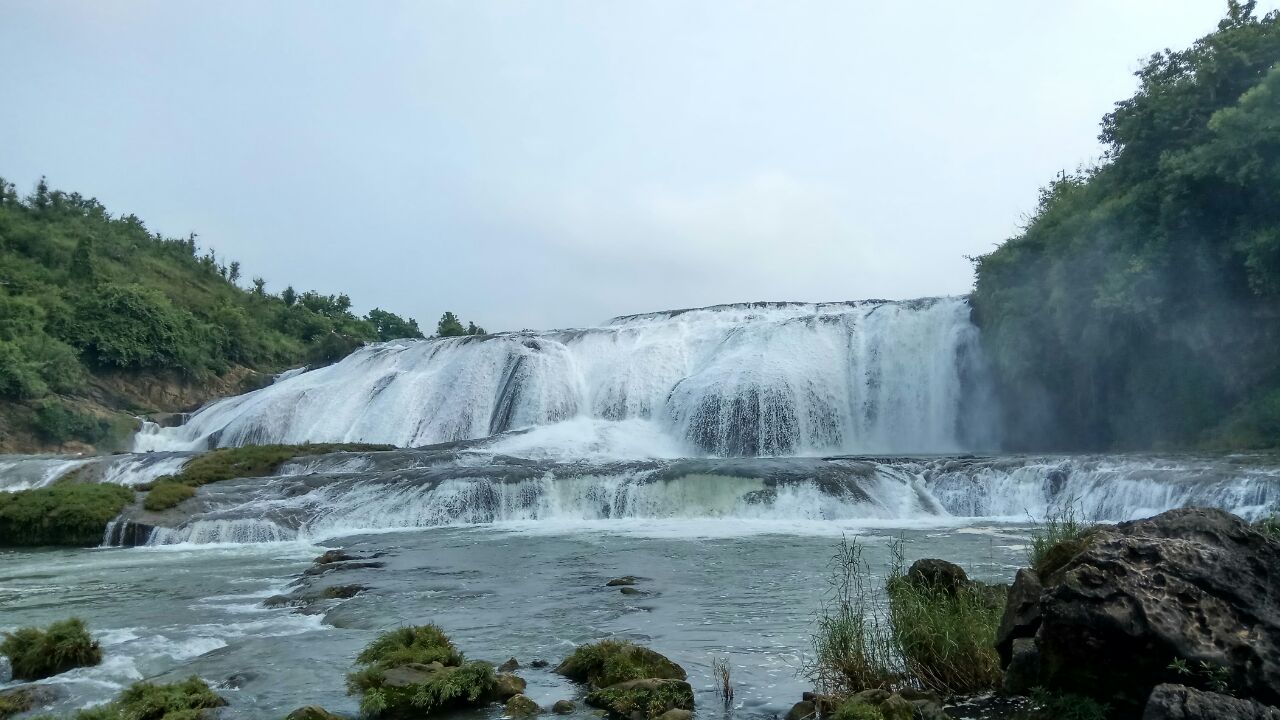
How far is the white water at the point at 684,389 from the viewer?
105ft

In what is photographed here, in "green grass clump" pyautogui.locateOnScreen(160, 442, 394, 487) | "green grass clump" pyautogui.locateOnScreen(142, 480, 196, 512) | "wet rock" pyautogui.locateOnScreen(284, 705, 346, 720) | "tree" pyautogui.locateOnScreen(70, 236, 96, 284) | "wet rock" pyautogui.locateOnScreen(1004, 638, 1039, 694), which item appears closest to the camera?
"wet rock" pyautogui.locateOnScreen(1004, 638, 1039, 694)

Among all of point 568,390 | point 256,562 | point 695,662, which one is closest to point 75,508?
point 256,562

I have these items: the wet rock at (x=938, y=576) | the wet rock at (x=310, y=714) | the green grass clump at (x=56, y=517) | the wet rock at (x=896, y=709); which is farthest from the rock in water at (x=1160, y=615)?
the green grass clump at (x=56, y=517)

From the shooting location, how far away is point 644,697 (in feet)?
21.3

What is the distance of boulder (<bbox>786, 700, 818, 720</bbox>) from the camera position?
239 inches

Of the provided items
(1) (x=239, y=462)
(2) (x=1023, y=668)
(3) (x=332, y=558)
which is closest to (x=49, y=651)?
(3) (x=332, y=558)

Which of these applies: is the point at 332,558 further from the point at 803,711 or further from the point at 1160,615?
the point at 1160,615

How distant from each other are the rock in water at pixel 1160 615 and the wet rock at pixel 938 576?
80.9 inches

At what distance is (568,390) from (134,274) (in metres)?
42.5

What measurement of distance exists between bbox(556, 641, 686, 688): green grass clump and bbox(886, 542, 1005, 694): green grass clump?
5.65 ft

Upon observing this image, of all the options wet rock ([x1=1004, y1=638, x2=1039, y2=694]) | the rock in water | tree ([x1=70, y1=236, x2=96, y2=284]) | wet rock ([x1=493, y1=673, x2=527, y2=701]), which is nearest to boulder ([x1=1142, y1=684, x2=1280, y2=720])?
the rock in water

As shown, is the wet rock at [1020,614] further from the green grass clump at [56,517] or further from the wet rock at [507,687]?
the green grass clump at [56,517]

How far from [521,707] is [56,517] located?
55.3 feet

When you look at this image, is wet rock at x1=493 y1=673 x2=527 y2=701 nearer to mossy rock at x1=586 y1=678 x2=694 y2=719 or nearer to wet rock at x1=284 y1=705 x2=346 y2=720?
mossy rock at x1=586 y1=678 x2=694 y2=719
